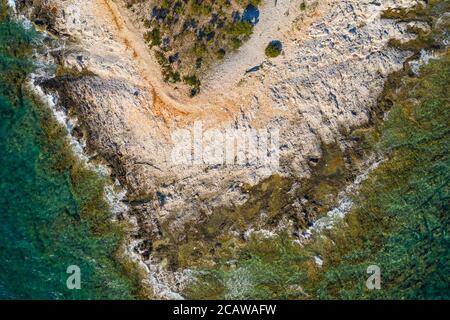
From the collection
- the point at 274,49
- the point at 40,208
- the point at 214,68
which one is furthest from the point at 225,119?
the point at 40,208

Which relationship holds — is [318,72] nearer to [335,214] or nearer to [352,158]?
[352,158]

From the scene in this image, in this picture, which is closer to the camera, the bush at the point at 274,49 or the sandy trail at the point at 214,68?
the bush at the point at 274,49

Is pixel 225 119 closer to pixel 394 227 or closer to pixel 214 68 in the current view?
pixel 214 68

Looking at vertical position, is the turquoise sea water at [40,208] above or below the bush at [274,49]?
below

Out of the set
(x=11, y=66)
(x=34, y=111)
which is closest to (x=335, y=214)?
(x=34, y=111)

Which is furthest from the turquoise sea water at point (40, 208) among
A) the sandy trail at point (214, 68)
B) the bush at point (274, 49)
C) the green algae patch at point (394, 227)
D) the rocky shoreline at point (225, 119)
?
the bush at point (274, 49)

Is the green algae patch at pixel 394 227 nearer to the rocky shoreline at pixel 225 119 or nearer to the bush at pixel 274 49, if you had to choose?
the rocky shoreline at pixel 225 119
